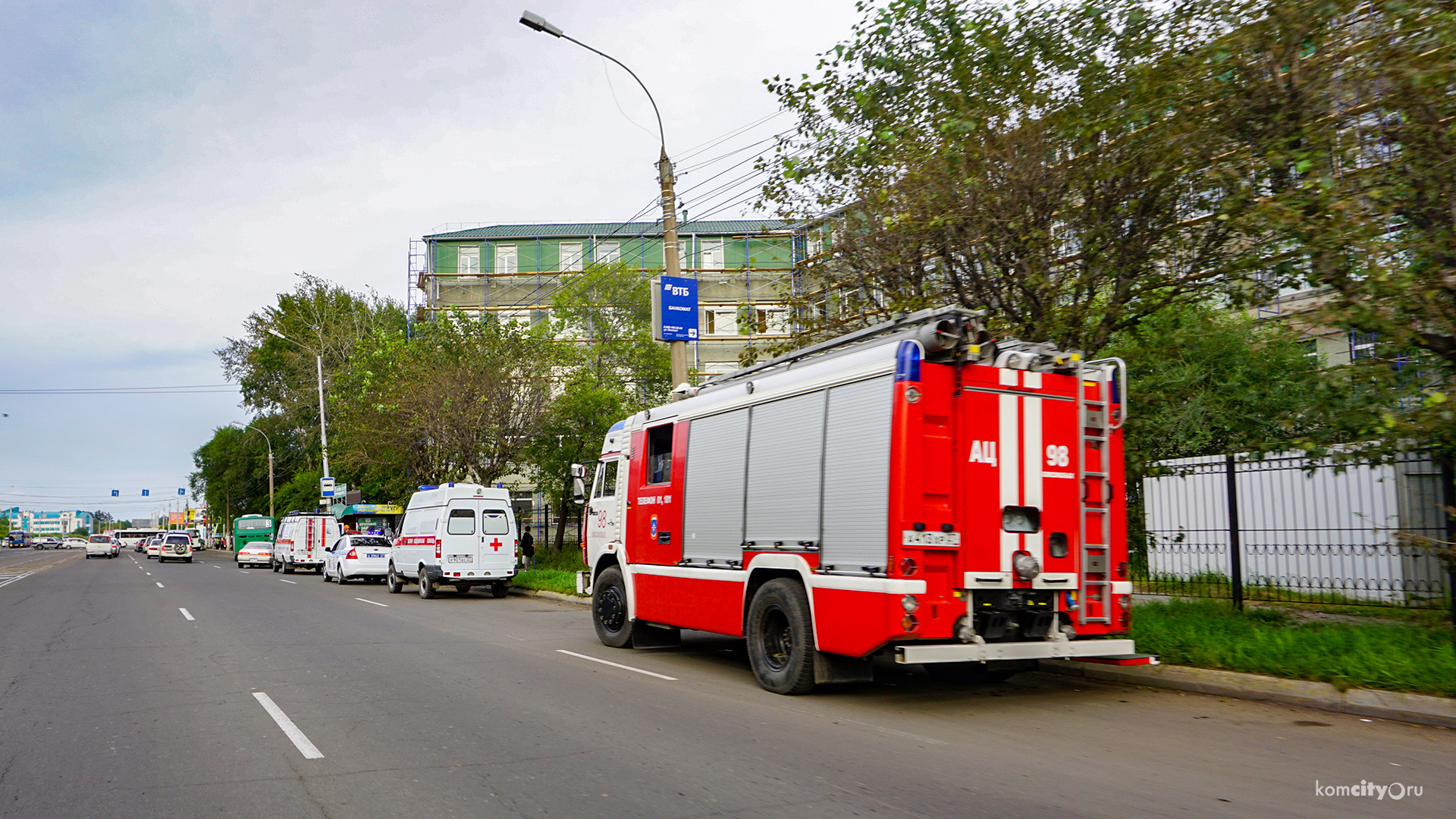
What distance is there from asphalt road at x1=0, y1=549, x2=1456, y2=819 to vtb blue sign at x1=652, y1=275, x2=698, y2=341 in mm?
5787

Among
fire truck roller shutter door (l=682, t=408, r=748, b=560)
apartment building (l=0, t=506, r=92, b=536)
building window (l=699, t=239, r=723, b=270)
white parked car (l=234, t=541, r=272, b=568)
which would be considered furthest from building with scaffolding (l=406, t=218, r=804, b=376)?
apartment building (l=0, t=506, r=92, b=536)

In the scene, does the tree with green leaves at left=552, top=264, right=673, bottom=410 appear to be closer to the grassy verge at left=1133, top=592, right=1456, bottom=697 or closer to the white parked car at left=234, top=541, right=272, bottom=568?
the white parked car at left=234, top=541, right=272, bottom=568

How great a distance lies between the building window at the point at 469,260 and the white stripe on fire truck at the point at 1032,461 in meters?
46.2

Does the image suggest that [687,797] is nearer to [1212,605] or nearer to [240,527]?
[1212,605]

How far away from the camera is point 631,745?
6941 mm

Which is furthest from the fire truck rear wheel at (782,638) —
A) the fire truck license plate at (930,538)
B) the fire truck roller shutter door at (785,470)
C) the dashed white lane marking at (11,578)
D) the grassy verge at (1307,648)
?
the dashed white lane marking at (11,578)

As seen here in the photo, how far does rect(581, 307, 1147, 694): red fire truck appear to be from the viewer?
7953mm

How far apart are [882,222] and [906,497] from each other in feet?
18.5

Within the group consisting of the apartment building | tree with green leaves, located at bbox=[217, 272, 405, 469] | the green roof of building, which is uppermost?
the green roof of building

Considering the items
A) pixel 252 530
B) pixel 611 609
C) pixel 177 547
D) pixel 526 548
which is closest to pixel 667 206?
pixel 611 609

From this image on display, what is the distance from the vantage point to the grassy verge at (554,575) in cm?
2338

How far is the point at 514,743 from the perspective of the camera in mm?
6965

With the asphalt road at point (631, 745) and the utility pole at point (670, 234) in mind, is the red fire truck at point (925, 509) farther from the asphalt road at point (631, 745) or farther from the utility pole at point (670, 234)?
the utility pole at point (670, 234)

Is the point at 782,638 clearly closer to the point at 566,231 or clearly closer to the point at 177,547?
the point at 566,231
